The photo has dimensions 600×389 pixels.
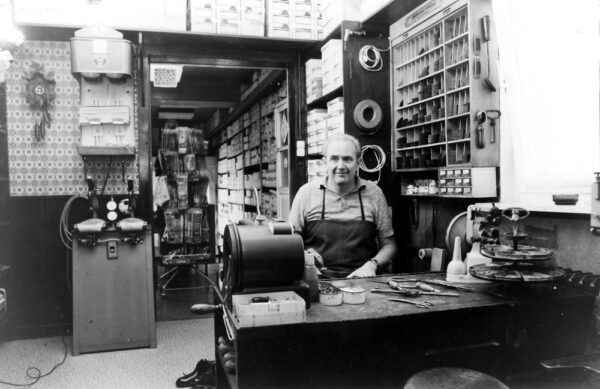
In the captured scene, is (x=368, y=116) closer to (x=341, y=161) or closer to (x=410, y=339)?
(x=341, y=161)

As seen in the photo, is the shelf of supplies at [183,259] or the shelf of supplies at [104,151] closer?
the shelf of supplies at [104,151]

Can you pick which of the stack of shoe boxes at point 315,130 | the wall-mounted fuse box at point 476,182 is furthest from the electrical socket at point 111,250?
the wall-mounted fuse box at point 476,182

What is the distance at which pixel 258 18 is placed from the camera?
14.9 feet

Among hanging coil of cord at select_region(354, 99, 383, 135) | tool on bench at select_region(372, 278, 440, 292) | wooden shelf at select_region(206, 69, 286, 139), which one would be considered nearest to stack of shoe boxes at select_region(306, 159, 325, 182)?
hanging coil of cord at select_region(354, 99, 383, 135)

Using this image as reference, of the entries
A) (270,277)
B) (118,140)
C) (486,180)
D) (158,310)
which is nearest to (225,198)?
(158,310)

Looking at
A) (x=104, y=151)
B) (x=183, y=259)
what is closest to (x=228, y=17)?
(x=104, y=151)

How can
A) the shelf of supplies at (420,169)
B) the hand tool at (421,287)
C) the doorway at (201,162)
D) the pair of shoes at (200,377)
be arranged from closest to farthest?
the hand tool at (421,287)
the pair of shoes at (200,377)
the shelf of supplies at (420,169)
the doorway at (201,162)

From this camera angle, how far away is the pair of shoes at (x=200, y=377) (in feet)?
10.4

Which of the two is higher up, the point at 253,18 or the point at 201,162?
the point at 253,18

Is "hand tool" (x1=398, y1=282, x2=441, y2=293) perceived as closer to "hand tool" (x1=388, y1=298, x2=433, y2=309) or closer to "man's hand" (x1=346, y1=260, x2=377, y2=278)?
"hand tool" (x1=388, y1=298, x2=433, y2=309)

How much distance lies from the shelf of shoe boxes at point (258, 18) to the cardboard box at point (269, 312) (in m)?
3.32

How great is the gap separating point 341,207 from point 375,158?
2.52ft

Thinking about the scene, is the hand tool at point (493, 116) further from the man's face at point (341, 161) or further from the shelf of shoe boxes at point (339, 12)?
the shelf of shoe boxes at point (339, 12)

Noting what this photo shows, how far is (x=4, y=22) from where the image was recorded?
380 cm
